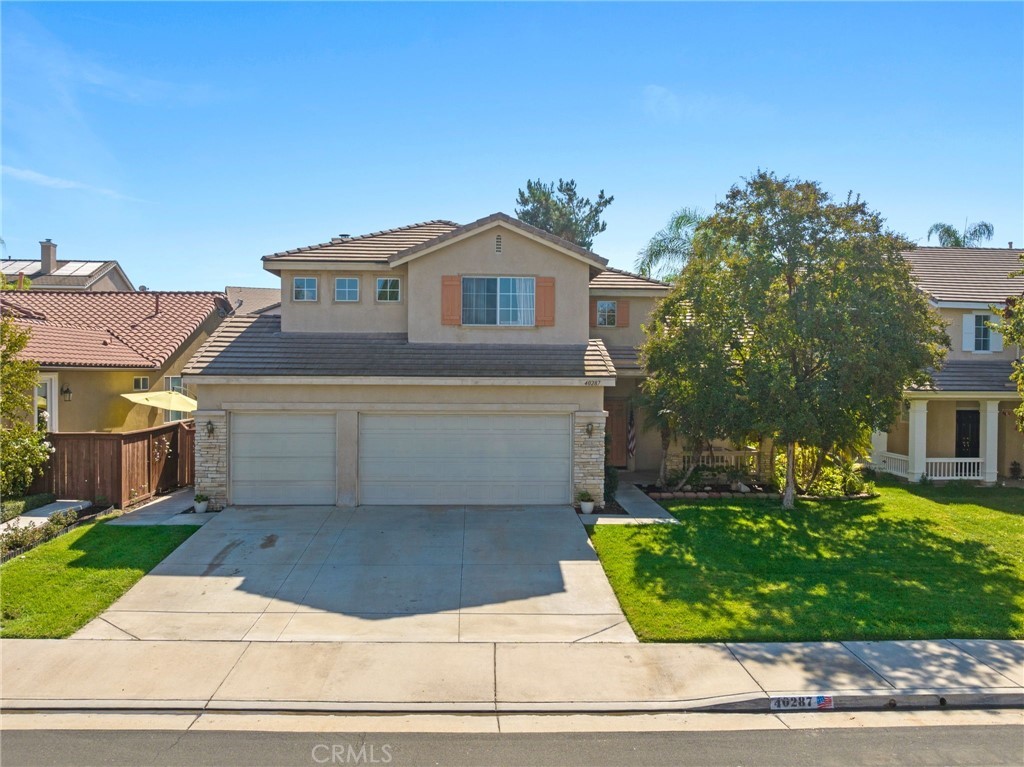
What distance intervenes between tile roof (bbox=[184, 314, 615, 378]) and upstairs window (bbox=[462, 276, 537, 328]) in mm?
615

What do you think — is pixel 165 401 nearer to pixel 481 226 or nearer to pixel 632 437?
pixel 481 226

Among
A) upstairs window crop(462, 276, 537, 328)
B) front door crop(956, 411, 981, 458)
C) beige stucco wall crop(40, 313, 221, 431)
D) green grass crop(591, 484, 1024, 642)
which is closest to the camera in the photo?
green grass crop(591, 484, 1024, 642)

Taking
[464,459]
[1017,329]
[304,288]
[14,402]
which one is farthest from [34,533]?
[1017,329]

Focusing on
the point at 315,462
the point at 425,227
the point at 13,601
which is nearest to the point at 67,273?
the point at 425,227

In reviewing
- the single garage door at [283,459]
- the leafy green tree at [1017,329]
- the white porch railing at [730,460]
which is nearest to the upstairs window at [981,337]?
the leafy green tree at [1017,329]

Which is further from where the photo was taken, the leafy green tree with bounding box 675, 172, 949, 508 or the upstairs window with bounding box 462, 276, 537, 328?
the upstairs window with bounding box 462, 276, 537, 328

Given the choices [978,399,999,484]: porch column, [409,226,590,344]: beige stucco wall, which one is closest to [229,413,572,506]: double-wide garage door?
[409,226,590,344]: beige stucco wall

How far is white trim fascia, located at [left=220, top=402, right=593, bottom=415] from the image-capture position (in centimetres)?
1439

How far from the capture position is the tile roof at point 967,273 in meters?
20.6

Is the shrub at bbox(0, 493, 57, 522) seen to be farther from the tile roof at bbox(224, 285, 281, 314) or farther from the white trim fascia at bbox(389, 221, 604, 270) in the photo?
the tile roof at bbox(224, 285, 281, 314)

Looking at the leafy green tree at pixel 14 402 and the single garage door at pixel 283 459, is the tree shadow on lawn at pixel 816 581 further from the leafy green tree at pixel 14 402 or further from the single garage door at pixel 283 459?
the leafy green tree at pixel 14 402

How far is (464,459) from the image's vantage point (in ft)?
48.2

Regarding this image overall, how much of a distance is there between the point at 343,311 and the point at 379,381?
9.70ft

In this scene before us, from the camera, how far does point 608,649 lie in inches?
321
